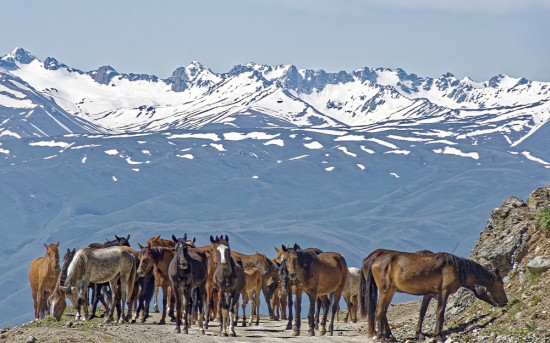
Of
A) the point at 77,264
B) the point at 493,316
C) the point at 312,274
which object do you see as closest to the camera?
the point at 493,316

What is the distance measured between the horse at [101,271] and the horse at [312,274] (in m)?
5.68

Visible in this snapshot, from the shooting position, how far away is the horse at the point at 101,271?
30188mm

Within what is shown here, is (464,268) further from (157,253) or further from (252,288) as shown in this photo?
(252,288)

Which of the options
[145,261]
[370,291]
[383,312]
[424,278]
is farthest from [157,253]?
[424,278]

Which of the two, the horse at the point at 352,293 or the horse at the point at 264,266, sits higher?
the horse at the point at 264,266

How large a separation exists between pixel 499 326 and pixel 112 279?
1334 cm

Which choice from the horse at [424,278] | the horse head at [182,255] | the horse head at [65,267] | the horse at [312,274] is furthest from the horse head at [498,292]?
the horse head at [65,267]

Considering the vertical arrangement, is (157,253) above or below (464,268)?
above

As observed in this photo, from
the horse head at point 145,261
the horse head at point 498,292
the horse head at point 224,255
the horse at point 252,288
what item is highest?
the horse head at point 224,255

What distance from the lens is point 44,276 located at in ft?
116

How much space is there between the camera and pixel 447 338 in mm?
27750

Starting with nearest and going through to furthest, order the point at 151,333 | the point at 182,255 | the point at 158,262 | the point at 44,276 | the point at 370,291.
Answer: the point at 151,333 → the point at 370,291 → the point at 182,255 → the point at 158,262 → the point at 44,276

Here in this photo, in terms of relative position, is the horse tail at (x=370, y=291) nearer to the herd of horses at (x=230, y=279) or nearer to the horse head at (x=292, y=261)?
the herd of horses at (x=230, y=279)

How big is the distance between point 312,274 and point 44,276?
10686 mm
